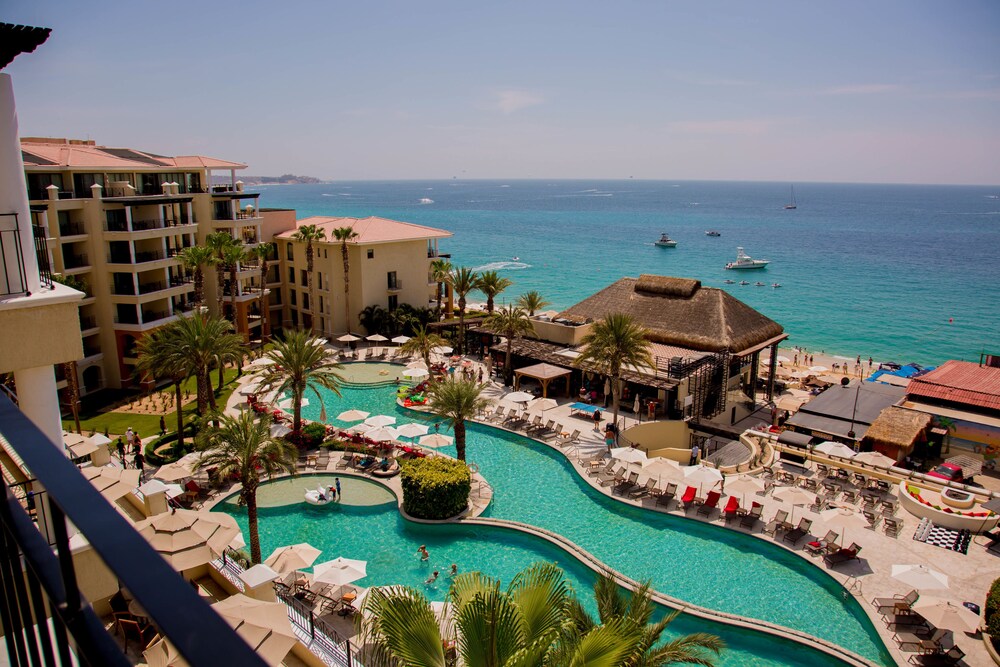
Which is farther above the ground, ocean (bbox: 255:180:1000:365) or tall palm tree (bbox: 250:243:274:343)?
tall palm tree (bbox: 250:243:274:343)

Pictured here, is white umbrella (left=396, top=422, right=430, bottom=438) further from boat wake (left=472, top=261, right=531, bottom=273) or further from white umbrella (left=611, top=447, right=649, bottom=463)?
boat wake (left=472, top=261, right=531, bottom=273)

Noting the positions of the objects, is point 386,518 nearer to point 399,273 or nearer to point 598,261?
point 399,273

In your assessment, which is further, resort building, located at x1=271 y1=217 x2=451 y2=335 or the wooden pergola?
resort building, located at x1=271 y1=217 x2=451 y2=335

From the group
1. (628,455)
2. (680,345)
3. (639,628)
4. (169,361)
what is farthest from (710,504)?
(169,361)

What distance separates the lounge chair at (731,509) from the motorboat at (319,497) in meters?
14.5

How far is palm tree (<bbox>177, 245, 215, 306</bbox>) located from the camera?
3936cm

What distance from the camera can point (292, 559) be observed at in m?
19.8

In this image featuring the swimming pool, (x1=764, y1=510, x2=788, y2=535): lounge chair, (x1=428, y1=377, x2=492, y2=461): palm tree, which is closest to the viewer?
the swimming pool

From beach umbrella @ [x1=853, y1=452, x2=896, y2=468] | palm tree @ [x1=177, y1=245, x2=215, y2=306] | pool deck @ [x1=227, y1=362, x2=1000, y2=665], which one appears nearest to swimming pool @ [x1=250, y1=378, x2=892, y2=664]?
pool deck @ [x1=227, y1=362, x2=1000, y2=665]

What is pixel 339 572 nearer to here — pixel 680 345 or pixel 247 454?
pixel 247 454

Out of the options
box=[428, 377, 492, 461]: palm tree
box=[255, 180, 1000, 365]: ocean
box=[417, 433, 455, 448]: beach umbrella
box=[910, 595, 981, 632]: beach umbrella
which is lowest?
box=[255, 180, 1000, 365]: ocean

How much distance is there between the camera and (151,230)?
130 ft

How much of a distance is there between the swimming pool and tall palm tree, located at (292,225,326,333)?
81.9 feet

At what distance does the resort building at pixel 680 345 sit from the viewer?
34906 millimetres
